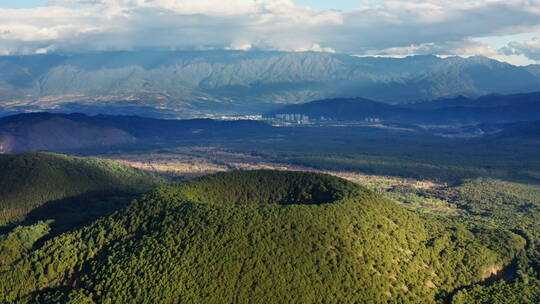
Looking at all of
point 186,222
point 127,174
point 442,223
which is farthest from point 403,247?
point 127,174

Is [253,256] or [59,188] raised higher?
[59,188]

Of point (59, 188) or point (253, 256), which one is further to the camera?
point (59, 188)

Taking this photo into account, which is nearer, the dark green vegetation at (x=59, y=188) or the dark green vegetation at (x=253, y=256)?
the dark green vegetation at (x=253, y=256)

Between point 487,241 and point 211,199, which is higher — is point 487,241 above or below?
below

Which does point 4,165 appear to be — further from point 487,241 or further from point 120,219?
point 487,241
